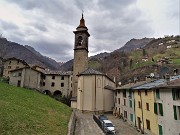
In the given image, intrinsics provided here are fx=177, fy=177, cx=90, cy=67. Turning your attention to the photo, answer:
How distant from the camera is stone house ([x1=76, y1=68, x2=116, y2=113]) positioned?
1694 inches

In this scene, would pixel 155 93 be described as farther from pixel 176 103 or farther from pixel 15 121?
pixel 15 121

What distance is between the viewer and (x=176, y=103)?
16.7 metres

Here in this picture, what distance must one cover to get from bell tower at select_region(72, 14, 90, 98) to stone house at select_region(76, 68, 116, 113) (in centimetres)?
542

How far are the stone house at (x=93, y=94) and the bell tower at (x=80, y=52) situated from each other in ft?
17.8

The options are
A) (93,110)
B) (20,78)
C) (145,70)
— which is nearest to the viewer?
(93,110)

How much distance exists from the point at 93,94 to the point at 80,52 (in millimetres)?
14137

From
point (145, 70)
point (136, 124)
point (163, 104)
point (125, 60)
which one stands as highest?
point (125, 60)

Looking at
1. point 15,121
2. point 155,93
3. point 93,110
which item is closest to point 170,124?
point 155,93

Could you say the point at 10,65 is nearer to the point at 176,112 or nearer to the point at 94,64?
the point at 176,112

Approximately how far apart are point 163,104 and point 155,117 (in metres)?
2.81

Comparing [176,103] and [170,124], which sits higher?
[176,103]

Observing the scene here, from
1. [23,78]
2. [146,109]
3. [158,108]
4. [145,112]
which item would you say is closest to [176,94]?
[158,108]

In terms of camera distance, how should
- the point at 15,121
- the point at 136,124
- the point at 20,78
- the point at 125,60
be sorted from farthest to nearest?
the point at 125,60
the point at 20,78
the point at 136,124
the point at 15,121

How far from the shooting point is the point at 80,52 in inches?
2025
